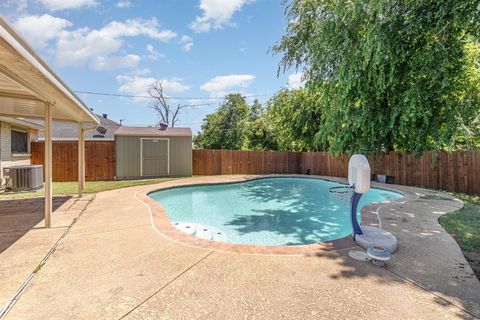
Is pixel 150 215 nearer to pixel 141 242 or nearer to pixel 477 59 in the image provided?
pixel 141 242

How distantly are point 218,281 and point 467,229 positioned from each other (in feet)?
15.1

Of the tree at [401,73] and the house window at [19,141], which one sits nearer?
the tree at [401,73]

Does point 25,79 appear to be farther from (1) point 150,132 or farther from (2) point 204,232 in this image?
(1) point 150,132

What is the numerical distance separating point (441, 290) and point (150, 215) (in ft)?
15.9

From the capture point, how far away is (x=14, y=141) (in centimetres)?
1009

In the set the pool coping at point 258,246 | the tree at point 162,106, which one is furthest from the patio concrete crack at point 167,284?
the tree at point 162,106

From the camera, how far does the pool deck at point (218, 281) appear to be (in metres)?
2.29

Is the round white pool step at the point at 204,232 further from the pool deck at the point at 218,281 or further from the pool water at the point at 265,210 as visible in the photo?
the pool deck at the point at 218,281

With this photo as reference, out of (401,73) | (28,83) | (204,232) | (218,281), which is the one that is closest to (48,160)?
(28,83)

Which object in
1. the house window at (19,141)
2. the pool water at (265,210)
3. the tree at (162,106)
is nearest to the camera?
the pool water at (265,210)

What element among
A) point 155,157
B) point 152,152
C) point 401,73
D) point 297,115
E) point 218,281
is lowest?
point 218,281

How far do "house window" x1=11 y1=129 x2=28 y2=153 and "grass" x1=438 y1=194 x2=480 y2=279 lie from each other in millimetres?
13168

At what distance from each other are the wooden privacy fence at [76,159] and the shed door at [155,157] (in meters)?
1.46

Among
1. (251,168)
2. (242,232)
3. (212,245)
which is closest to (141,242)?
(212,245)
